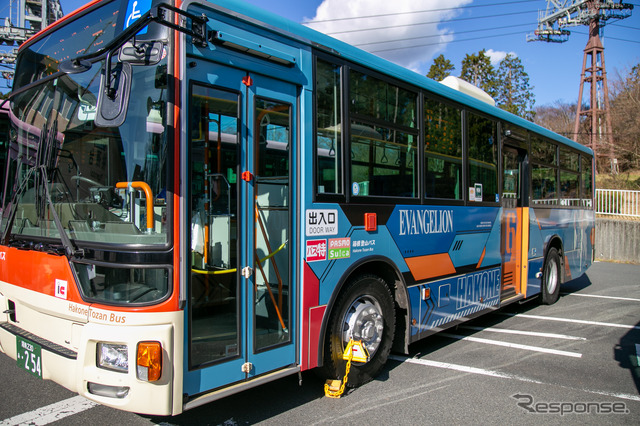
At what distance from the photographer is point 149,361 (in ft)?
9.12

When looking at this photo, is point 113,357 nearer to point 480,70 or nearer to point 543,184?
point 543,184

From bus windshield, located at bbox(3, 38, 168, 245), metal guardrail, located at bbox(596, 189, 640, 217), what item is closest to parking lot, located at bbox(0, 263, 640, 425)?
bus windshield, located at bbox(3, 38, 168, 245)

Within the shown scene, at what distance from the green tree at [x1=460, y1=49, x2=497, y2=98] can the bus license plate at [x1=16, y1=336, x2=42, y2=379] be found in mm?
27798

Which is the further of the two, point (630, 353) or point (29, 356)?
point (630, 353)

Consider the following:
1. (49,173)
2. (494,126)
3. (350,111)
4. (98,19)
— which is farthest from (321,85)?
(494,126)

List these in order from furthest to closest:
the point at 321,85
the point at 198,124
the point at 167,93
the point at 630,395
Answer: the point at 630,395 < the point at 321,85 < the point at 198,124 < the point at 167,93

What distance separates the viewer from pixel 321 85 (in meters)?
4.02

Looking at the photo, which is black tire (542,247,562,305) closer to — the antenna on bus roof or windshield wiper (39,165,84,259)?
the antenna on bus roof

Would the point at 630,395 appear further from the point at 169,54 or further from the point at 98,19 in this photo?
the point at 98,19

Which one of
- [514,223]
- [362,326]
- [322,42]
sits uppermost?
[322,42]

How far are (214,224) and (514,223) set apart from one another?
5540 millimetres

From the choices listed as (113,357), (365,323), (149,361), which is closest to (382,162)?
(365,323)

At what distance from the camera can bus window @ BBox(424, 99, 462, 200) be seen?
5.30 m

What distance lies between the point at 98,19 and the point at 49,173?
3.85 feet
